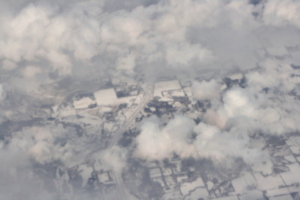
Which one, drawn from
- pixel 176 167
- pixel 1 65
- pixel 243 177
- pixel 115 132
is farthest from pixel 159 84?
pixel 1 65

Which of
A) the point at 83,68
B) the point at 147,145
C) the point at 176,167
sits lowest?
the point at 176,167

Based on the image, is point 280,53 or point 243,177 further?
point 280,53

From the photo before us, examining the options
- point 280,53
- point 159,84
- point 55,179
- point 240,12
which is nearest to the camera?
point 55,179

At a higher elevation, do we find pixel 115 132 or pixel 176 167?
pixel 115 132

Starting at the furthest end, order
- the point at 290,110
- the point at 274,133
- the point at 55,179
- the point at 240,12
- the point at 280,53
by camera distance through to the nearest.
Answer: the point at 240,12, the point at 280,53, the point at 290,110, the point at 274,133, the point at 55,179

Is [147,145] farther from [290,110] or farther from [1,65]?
[1,65]

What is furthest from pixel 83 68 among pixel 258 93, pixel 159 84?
pixel 258 93

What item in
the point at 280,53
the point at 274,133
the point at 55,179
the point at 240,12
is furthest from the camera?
the point at 240,12

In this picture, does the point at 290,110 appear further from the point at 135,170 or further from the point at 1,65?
the point at 1,65

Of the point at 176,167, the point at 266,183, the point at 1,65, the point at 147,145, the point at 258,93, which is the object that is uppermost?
the point at 1,65
